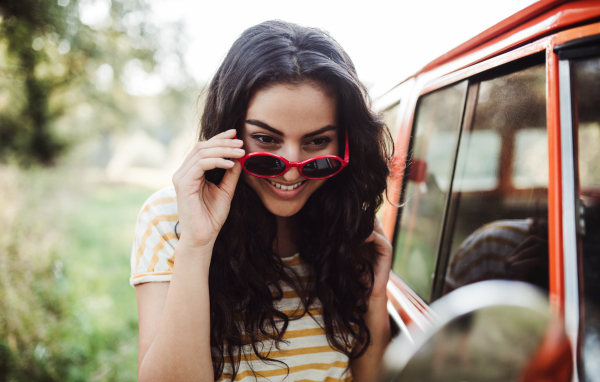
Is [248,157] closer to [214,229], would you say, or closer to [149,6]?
[214,229]

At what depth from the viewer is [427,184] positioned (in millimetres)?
2191

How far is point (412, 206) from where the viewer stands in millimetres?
2328

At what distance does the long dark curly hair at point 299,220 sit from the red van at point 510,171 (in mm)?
368

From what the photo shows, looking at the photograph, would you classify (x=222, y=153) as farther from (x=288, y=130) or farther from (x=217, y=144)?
(x=288, y=130)

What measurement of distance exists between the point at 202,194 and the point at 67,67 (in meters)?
9.97

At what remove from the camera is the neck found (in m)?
1.70

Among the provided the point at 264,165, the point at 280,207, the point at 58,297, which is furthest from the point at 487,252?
the point at 58,297

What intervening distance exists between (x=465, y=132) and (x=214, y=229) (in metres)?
1.26

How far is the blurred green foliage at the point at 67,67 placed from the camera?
20.2 feet

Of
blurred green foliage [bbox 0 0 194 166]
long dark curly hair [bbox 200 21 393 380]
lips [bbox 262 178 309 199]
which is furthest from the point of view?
blurred green foliage [bbox 0 0 194 166]

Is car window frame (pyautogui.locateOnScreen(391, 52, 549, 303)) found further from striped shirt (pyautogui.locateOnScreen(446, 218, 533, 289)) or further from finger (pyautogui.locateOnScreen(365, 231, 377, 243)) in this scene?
finger (pyautogui.locateOnScreen(365, 231, 377, 243))

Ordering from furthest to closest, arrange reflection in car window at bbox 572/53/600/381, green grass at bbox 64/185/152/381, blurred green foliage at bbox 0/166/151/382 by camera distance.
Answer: green grass at bbox 64/185/152/381
blurred green foliage at bbox 0/166/151/382
reflection in car window at bbox 572/53/600/381

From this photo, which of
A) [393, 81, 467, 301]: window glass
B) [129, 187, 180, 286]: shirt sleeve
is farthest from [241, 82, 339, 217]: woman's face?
[393, 81, 467, 301]: window glass

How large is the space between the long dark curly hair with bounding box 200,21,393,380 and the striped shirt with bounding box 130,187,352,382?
4 centimetres
